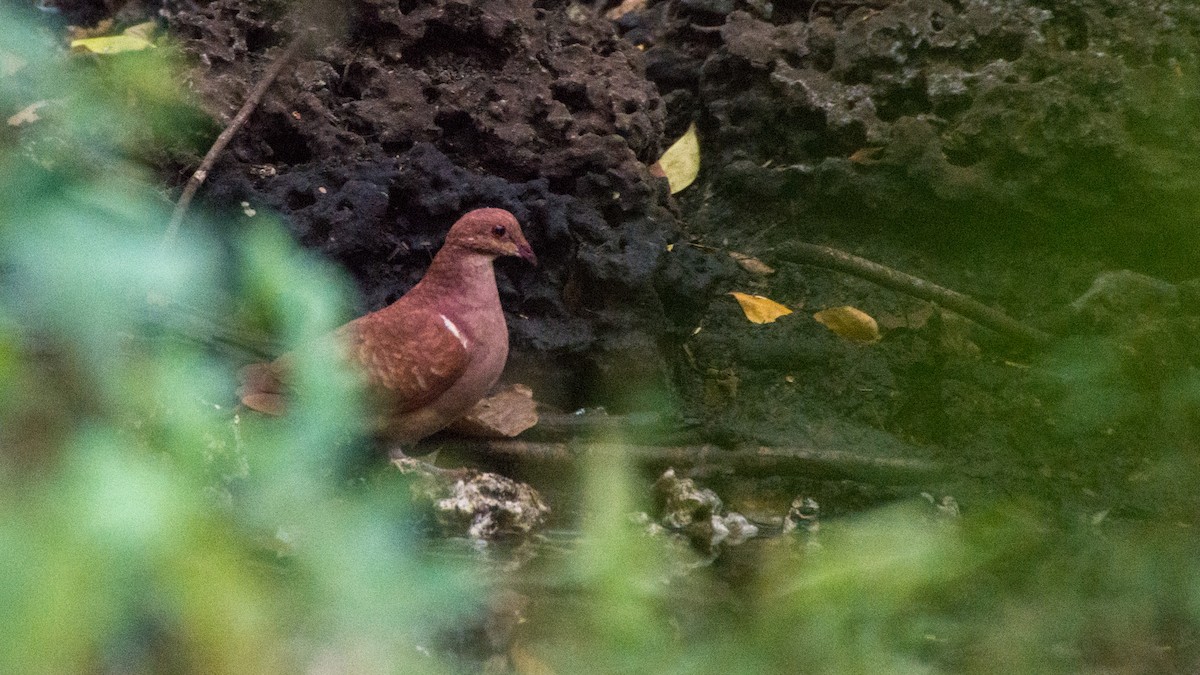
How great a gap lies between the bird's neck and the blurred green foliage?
1.47 m

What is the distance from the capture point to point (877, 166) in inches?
142

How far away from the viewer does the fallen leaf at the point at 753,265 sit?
3.57 m

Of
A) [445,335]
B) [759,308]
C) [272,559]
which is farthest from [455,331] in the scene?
[272,559]

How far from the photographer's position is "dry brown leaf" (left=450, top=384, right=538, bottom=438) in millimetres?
3105

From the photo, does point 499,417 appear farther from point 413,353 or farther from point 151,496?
point 151,496

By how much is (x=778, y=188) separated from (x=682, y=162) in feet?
1.55

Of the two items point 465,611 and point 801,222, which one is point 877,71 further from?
point 465,611

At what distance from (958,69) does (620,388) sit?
5.43ft

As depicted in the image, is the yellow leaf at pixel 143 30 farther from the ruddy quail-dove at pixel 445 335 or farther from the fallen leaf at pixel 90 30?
the ruddy quail-dove at pixel 445 335

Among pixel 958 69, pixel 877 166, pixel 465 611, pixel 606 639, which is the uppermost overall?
pixel 606 639

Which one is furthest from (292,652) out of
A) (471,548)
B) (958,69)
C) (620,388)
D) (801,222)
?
(958,69)

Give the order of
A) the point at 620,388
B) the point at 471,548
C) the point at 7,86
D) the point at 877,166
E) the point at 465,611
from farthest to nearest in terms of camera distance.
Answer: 1. the point at 877,166
2. the point at 620,388
3. the point at 471,548
4. the point at 7,86
5. the point at 465,611

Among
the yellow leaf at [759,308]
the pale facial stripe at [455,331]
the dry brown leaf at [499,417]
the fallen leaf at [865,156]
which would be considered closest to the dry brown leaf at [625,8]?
the fallen leaf at [865,156]

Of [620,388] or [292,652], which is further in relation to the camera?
[620,388]
